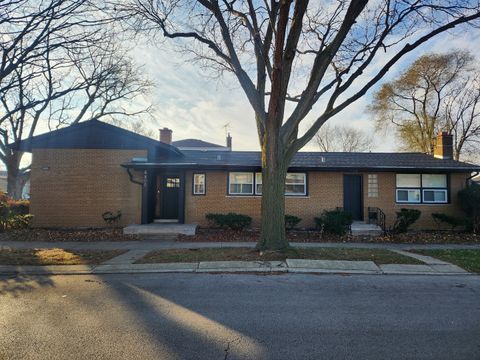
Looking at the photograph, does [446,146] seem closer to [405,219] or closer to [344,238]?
[405,219]

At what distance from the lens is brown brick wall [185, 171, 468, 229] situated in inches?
556

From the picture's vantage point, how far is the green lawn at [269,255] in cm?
792

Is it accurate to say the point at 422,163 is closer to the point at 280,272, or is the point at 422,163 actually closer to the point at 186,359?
the point at 280,272

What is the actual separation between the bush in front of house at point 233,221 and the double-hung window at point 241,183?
1520 mm

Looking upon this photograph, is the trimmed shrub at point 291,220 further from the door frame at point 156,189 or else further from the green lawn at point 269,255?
the door frame at point 156,189

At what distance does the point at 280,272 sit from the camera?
6926 mm

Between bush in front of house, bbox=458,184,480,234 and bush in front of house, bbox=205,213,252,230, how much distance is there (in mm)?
10045

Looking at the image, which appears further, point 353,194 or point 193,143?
point 193,143

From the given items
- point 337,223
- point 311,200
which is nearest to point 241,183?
point 311,200

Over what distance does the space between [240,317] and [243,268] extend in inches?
110

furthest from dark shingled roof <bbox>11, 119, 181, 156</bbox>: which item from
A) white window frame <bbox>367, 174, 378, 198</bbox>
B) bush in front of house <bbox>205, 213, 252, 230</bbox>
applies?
white window frame <bbox>367, 174, 378, 198</bbox>

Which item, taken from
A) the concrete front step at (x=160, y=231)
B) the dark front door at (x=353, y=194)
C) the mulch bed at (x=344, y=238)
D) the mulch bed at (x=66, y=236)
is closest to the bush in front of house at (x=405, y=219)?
the mulch bed at (x=344, y=238)

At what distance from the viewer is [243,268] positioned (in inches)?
283

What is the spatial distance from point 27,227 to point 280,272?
519 inches
